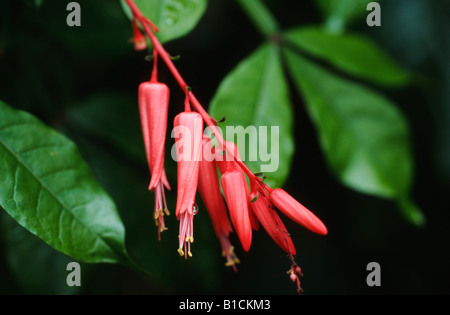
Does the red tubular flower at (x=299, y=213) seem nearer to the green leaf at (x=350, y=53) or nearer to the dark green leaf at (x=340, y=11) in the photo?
the green leaf at (x=350, y=53)

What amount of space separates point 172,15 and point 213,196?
427mm

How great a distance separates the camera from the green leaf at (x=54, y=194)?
2.68 feet

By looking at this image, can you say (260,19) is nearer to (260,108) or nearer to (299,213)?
(260,108)

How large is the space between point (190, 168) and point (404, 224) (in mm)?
1305

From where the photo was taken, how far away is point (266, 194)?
791mm

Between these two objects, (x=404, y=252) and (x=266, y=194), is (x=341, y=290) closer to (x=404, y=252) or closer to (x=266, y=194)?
(x=404, y=252)

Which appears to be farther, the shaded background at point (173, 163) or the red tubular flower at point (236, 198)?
the shaded background at point (173, 163)

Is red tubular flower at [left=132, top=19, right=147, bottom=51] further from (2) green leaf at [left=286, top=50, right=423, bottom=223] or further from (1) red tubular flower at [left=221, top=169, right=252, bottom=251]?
(2) green leaf at [left=286, top=50, right=423, bottom=223]

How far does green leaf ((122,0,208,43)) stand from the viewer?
96 centimetres

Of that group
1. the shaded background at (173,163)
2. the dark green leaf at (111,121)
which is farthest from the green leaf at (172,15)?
the dark green leaf at (111,121)

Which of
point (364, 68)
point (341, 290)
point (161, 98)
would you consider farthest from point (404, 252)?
point (161, 98)

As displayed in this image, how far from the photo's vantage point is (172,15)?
979mm

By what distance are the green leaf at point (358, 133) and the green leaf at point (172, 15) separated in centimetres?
42

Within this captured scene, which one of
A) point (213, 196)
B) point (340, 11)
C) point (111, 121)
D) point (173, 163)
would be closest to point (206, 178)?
point (213, 196)
